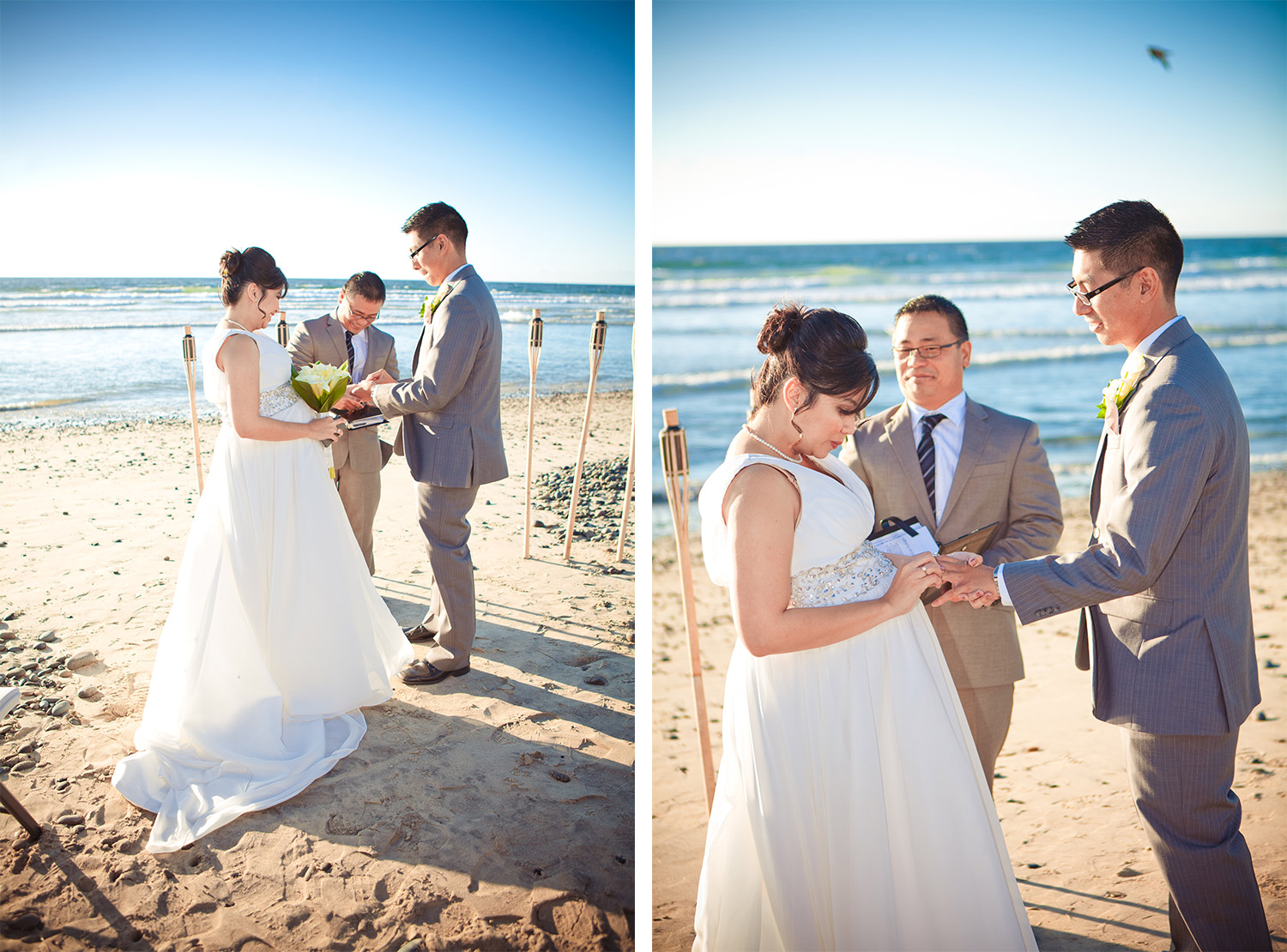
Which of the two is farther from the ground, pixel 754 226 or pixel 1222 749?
pixel 754 226

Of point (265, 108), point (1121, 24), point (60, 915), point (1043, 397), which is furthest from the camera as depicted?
point (1121, 24)

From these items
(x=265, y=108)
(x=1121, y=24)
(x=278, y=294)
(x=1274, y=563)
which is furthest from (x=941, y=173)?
(x=278, y=294)

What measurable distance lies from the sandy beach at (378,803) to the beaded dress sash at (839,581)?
1.39m

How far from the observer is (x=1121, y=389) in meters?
2.16

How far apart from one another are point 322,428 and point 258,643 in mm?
1009

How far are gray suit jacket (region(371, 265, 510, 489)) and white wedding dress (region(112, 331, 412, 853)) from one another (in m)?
0.48

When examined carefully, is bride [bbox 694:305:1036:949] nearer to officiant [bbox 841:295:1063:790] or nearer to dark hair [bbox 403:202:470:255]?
officiant [bbox 841:295:1063:790]

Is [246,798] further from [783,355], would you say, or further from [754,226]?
[754,226]

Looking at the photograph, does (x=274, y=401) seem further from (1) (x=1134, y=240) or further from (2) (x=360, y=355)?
(1) (x=1134, y=240)

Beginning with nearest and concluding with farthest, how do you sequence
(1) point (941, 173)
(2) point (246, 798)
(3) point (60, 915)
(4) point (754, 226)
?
(3) point (60, 915)
(2) point (246, 798)
(1) point (941, 173)
(4) point (754, 226)

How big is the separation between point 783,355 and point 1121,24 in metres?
32.0

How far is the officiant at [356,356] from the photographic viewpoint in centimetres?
507

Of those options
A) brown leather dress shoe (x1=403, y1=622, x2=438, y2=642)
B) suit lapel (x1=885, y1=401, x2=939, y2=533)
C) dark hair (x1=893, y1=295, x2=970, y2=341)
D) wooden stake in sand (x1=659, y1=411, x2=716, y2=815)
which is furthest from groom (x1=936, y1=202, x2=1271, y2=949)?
brown leather dress shoe (x1=403, y1=622, x2=438, y2=642)

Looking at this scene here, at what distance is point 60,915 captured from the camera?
2.53 meters
